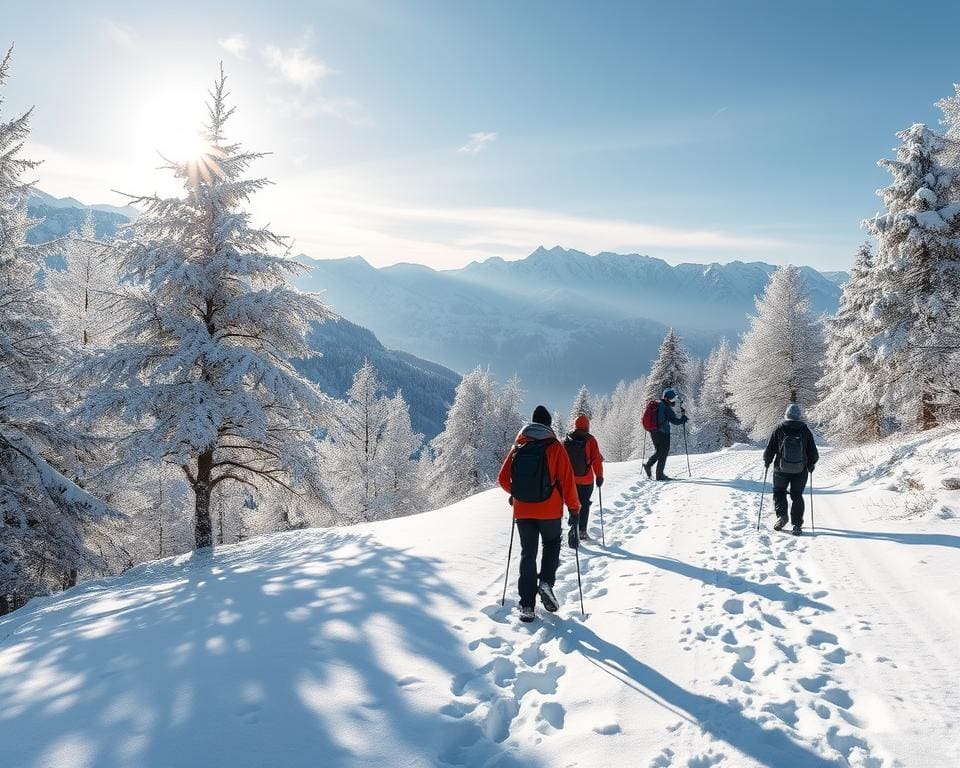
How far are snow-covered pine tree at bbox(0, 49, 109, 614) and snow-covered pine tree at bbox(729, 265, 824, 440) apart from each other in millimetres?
31369

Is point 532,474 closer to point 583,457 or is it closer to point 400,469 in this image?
point 583,457

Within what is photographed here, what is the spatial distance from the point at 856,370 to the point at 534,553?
19249 mm

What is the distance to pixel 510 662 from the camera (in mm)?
4371

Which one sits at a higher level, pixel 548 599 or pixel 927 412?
pixel 927 412

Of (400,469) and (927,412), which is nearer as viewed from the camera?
(927,412)

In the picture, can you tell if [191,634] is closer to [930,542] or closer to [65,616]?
[65,616]

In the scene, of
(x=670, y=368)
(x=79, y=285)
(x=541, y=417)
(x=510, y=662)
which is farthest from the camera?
(x=670, y=368)

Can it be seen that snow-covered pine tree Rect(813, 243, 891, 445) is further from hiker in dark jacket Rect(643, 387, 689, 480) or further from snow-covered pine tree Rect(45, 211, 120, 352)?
snow-covered pine tree Rect(45, 211, 120, 352)

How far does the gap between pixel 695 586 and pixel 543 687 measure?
9.08 feet

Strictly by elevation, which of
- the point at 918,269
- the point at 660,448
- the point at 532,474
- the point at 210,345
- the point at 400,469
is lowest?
the point at 400,469

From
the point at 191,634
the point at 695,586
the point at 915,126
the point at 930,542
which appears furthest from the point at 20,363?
the point at 915,126

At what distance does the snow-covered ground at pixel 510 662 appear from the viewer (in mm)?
3184

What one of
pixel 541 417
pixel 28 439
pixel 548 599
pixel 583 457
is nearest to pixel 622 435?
pixel 583 457

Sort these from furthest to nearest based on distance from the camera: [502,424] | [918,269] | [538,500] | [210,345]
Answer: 1. [502,424]
2. [918,269]
3. [210,345]
4. [538,500]
